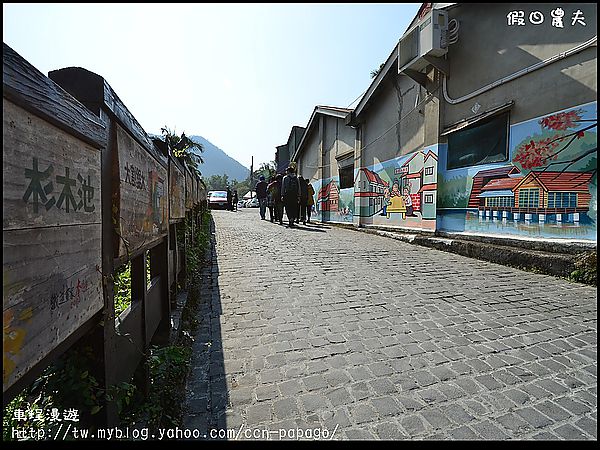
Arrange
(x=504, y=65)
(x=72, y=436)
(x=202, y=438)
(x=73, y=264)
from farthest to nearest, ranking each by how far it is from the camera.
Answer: (x=504, y=65) < (x=202, y=438) < (x=72, y=436) < (x=73, y=264)

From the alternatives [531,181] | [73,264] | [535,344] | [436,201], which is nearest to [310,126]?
[436,201]

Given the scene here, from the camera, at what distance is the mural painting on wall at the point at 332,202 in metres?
15.2

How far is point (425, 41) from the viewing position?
852 centimetres

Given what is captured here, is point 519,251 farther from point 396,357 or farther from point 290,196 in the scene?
point 290,196

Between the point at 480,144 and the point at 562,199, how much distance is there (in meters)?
2.23

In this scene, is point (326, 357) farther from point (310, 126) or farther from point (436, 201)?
point (310, 126)

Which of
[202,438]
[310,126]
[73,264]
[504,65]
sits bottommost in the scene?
[202,438]

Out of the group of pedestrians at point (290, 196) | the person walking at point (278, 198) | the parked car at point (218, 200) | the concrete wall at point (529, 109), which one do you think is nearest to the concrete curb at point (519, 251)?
the concrete wall at point (529, 109)

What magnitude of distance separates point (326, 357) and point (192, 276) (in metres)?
3.26

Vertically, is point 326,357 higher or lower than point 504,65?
lower

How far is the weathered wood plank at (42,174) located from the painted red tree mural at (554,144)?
6.94 meters

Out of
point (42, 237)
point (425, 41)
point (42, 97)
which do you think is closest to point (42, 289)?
point (42, 237)

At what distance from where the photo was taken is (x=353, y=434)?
2.17m

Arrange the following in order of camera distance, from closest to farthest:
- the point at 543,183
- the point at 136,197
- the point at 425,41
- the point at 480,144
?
the point at 136,197
the point at 543,183
the point at 480,144
the point at 425,41
